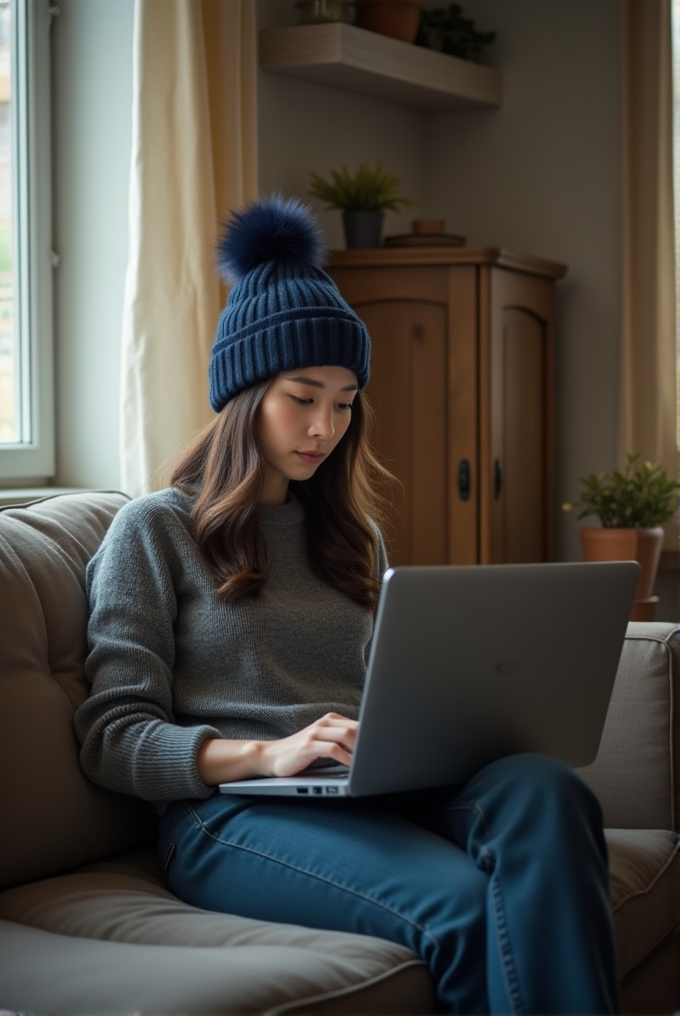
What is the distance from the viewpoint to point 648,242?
3.57m

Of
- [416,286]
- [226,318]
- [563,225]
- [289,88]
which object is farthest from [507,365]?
[226,318]

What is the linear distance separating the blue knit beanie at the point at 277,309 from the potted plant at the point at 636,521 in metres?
1.52

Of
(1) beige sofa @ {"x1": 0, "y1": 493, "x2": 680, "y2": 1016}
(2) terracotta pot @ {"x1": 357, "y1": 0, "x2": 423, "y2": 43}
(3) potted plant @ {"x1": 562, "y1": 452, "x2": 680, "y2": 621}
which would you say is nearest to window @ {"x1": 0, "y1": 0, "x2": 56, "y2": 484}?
(1) beige sofa @ {"x1": 0, "y1": 493, "x2": 680, "y2": 1016}

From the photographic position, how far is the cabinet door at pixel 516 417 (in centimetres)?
322

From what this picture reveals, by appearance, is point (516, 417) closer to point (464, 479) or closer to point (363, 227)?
point (464, 479)

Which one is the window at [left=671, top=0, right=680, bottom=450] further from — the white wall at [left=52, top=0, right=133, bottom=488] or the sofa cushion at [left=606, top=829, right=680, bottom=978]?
the sofa cushion at [left=606, top=829, right=680, bottom=978]

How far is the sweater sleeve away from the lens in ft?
5.04

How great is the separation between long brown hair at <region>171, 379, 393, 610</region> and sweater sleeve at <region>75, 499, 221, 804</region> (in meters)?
0.08

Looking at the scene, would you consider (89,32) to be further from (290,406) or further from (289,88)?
(290,406)

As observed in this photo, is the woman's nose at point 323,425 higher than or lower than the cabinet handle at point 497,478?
higher

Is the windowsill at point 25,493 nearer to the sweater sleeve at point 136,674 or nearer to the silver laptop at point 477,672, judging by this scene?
the sweater sleeve at point 136,674

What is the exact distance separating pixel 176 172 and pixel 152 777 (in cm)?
145

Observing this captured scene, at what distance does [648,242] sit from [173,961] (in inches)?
111

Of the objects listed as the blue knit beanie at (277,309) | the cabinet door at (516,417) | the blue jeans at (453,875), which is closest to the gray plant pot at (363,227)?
the cabinet door at (516,417)
